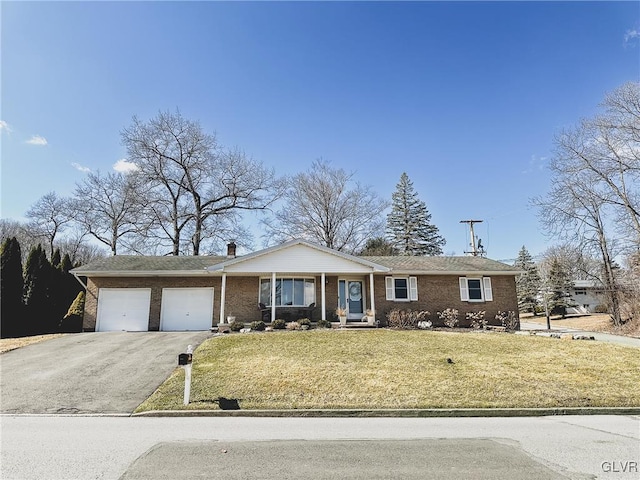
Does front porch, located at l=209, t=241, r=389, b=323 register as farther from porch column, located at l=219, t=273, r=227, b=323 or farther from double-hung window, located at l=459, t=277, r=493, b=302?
double-hung window, located at l=459, t=277, r=493, b=302

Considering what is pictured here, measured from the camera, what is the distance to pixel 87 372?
10.0 meters

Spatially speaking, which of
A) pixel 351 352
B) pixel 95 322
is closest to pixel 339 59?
pixel 351 352

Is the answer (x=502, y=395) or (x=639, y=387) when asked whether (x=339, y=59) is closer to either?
(x=502, y=395)

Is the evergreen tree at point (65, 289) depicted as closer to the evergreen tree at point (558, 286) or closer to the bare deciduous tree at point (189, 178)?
the bare deciduous tree at point (189, 178)

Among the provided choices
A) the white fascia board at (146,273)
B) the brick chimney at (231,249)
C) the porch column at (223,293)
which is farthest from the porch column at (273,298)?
the brick chimney at (231,249)

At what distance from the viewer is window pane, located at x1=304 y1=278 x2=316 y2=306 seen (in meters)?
19.6

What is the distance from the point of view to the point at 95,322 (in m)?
18.1

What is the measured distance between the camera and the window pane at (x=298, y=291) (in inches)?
768

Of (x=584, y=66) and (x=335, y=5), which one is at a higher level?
(x=335, y=5)

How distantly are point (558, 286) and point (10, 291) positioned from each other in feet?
142

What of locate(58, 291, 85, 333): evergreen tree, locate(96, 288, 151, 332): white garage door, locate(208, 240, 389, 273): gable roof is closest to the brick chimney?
locate(208, 240, 389, 273): gable roof

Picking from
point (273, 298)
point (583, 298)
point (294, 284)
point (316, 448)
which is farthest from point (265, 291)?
point (583, 298)

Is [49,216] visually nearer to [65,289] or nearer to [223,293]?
[65,289]

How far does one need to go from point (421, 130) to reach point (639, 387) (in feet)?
43.0
